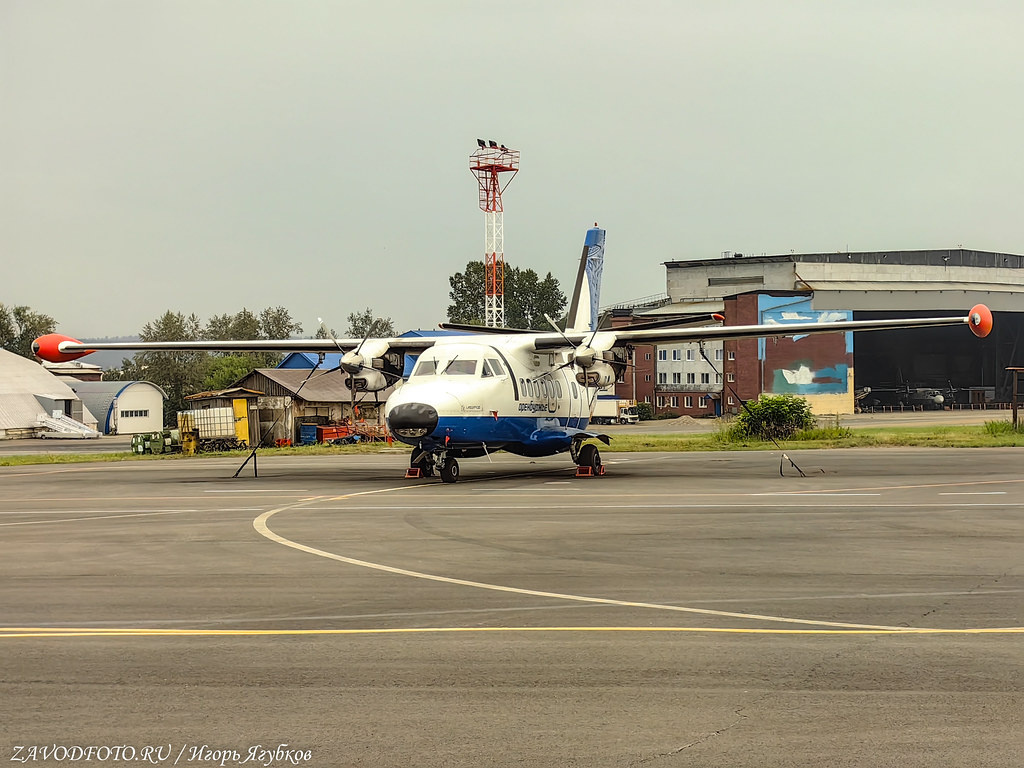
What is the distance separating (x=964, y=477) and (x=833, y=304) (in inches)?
2749

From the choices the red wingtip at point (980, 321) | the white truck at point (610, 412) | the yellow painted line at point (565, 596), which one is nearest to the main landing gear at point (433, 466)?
the yellow painted line at point (565, 596)

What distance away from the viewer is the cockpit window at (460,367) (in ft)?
83.3

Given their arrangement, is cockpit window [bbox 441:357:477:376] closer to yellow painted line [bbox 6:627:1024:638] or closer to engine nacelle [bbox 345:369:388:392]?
engine nacelle [bbox 345:369:388:392]

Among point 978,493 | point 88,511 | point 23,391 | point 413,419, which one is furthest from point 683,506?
point 23,391

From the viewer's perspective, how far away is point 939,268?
103 metres

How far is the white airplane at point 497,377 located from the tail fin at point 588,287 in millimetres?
971

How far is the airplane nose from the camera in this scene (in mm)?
23094

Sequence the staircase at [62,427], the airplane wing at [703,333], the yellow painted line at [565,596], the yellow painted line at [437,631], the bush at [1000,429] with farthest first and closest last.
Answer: the staircase at [62,427] < the bush at [1000,429] < the airplane wing at [703,333] < the yellow painted line at [565,596] < the yellow painted line at [437,631]

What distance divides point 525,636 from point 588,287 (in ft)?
87.5

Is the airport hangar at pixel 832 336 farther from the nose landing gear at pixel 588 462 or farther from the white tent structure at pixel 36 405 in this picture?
the nose landing gear at pixel 588 462

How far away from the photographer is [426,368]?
25.5 meters

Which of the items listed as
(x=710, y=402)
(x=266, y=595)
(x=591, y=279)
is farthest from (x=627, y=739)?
(x=710, y=402)

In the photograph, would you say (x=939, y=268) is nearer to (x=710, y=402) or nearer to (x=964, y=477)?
(x=710, y=402)

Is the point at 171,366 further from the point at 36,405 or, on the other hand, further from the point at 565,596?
the point at 565,596
